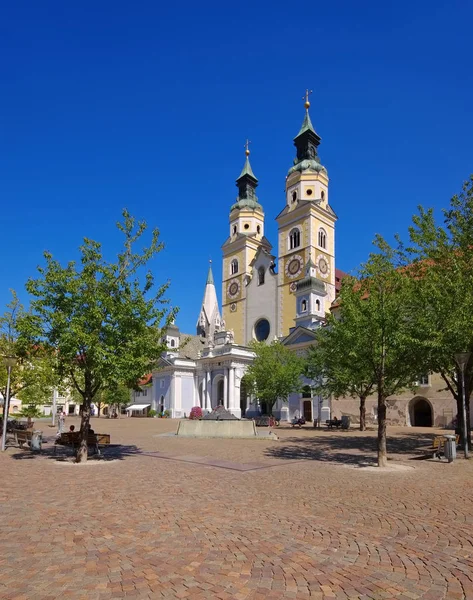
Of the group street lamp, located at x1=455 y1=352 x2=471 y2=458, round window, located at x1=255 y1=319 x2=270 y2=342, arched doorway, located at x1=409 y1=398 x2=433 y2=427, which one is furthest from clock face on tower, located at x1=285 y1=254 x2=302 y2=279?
street lamp, located at x1=455 y1=352 x2=471 y2=458

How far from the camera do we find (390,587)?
17.4ft

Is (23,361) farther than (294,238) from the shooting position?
No

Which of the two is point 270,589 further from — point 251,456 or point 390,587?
point 251,456

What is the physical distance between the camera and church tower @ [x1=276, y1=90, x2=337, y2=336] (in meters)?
62.9

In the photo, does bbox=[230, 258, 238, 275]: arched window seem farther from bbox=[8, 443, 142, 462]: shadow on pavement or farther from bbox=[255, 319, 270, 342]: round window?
bbox=[8, 443, 142, 462]: shadow on pavement

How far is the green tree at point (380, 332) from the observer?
1602 centimetres

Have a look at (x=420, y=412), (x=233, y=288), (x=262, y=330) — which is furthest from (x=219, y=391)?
(x=420, y=412)

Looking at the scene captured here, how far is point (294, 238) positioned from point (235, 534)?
60.0 meters

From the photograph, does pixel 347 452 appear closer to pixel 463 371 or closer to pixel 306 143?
pixel 463 371

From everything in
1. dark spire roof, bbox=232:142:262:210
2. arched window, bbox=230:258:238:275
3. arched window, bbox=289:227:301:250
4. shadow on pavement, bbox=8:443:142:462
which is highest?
dark spire roof, bbox=232:142:262:210

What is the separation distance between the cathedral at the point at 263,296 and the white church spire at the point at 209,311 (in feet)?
69.7

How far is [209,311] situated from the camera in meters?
105

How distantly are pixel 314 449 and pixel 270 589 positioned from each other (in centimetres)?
1648

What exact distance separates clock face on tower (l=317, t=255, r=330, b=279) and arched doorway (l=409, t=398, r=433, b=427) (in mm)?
24990
